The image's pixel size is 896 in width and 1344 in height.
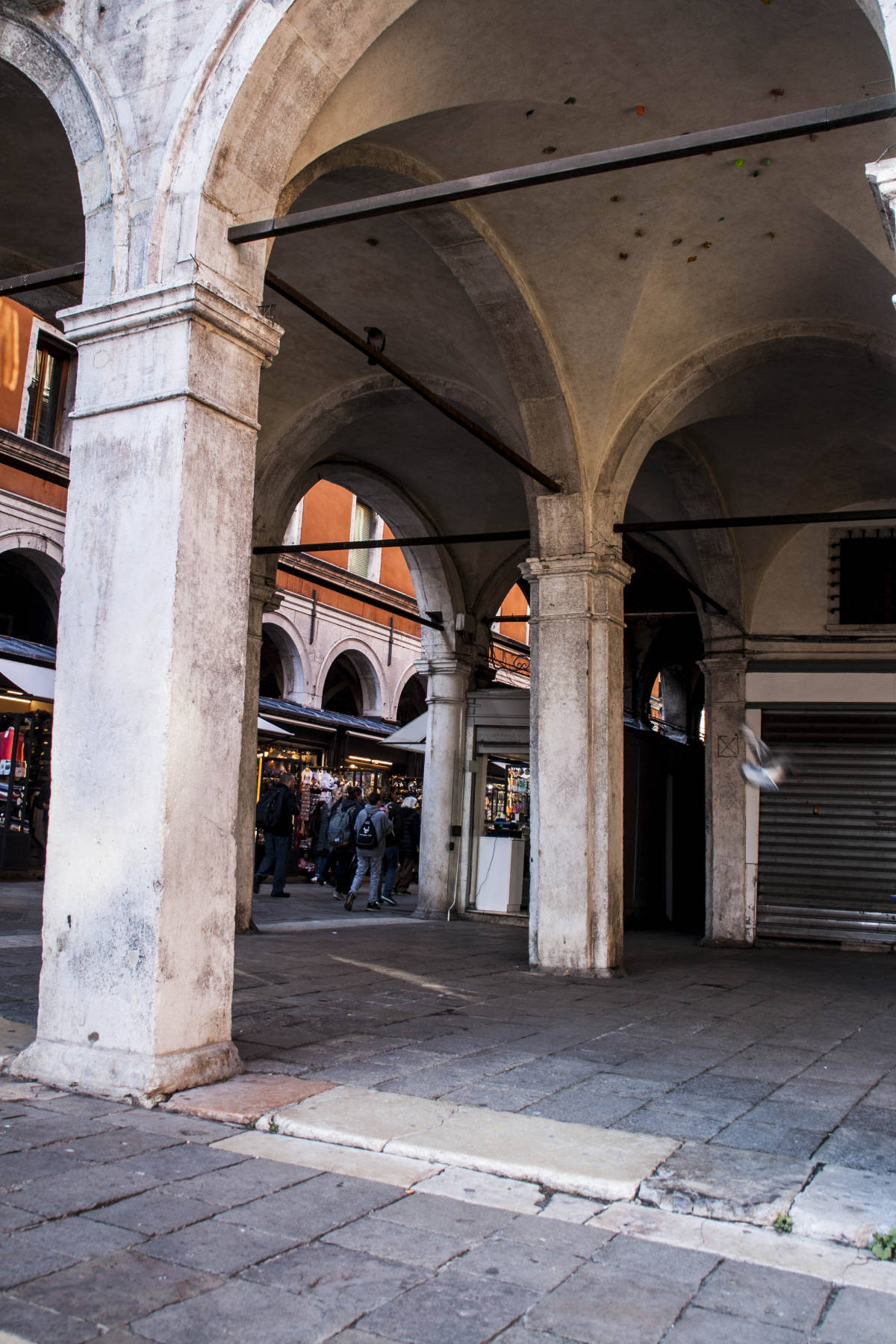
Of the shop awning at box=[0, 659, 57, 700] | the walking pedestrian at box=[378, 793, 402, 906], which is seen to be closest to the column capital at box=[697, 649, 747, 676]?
the walking pedestrian at box=[378, 793, 402, 906]

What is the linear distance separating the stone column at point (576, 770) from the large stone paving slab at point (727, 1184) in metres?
4.55

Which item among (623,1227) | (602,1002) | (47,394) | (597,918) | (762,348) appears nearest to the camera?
(623,1227)

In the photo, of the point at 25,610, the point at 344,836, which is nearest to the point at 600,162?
the point at 344,836

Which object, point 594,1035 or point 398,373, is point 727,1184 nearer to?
point 594,1035

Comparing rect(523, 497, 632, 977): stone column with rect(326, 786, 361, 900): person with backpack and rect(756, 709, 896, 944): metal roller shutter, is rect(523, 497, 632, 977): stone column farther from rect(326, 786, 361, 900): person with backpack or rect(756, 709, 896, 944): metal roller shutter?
rect(326, 786, 361, 900): person with backpack

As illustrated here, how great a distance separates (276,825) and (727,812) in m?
5.37

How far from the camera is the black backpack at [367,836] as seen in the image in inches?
531

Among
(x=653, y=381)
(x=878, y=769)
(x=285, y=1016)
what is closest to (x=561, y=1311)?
(x=285, y=1016)

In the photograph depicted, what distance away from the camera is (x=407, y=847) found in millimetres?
17328

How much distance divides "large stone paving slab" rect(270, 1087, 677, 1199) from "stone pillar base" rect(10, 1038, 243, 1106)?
1.67 ft

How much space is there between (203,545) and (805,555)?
9061 mm

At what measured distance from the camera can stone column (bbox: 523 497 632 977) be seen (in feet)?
26.6

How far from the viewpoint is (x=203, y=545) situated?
4.42 metres

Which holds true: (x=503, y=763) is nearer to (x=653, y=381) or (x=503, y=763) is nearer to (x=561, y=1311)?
(x=653, y=381)
